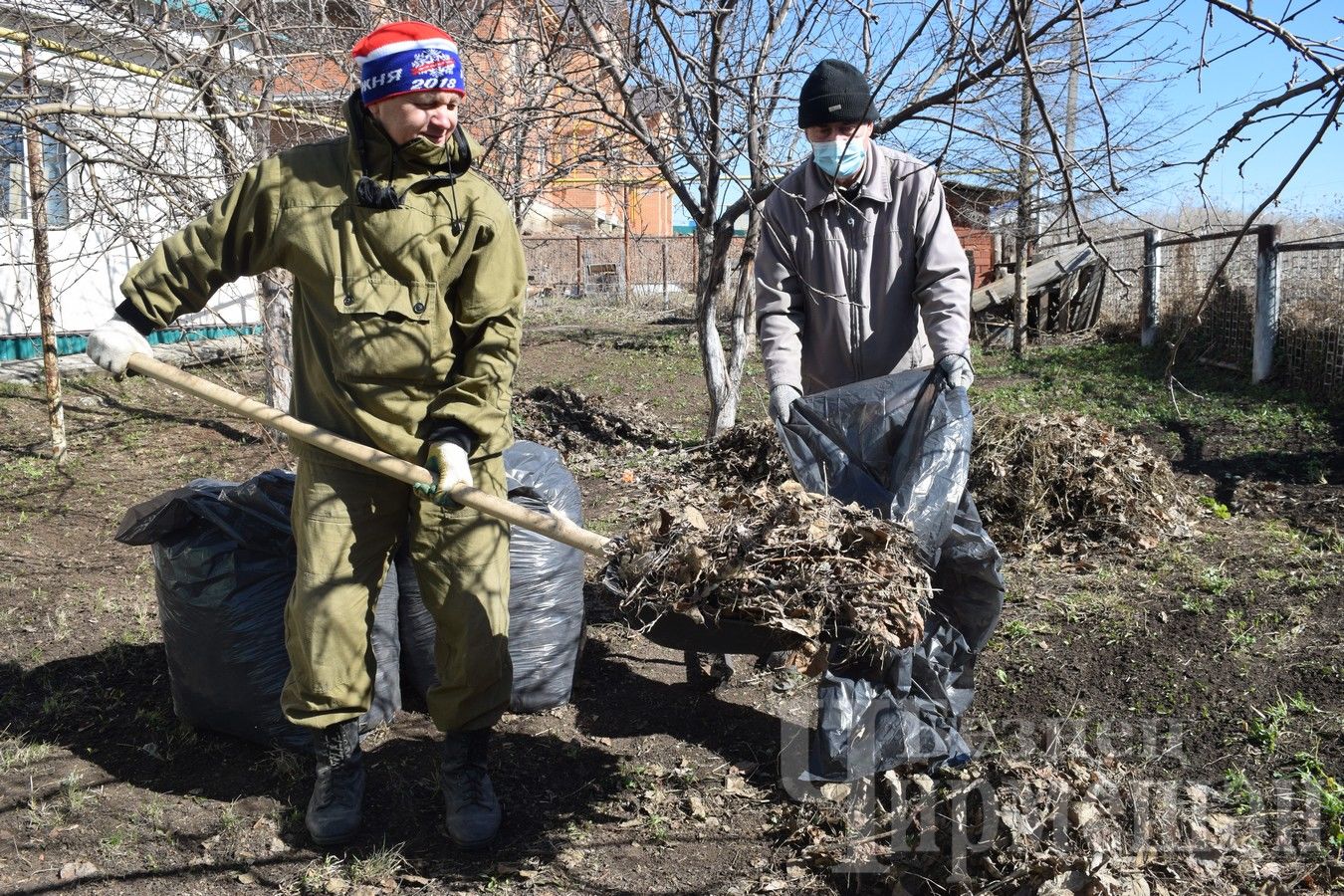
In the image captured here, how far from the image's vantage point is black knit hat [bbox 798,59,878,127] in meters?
2.99

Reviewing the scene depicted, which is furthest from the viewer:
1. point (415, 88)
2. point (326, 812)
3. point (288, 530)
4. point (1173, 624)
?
point (1173, 624)

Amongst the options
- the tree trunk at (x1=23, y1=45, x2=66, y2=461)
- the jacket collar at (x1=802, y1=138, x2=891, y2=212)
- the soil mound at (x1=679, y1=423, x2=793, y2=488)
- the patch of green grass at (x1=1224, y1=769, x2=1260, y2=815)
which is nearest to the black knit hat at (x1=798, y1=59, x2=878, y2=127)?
the jacket collar at (x1=802, y1=138, x2=891, y2=212)

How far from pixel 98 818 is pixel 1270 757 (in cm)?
309

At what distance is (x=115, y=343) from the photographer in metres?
2.54


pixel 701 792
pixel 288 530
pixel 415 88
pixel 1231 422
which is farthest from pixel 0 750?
pixel 1231 422

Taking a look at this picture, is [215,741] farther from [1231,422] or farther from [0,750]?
[1231,422]

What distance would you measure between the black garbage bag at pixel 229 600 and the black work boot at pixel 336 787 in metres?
0.40

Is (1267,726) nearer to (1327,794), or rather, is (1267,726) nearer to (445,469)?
(1327,794)

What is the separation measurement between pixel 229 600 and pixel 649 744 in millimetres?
1310

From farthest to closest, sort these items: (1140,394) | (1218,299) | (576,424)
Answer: (1218,299) → (1140,394) → (576,424)

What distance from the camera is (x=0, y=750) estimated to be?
9.90ft

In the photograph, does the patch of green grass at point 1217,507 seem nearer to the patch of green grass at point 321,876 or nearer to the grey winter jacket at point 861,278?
the grey winter jacket at point 861,278

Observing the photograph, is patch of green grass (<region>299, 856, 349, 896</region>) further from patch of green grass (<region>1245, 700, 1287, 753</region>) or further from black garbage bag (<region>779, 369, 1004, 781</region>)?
patch of green grass (<region>1245, 700, 1287, 753</region>)

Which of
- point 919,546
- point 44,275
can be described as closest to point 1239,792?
point 919,546
